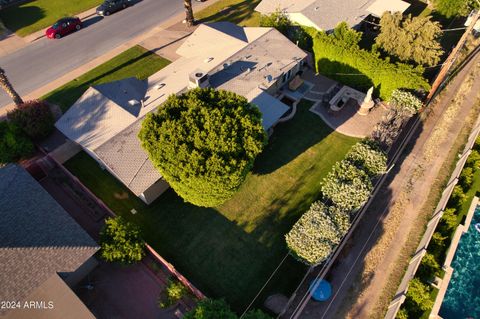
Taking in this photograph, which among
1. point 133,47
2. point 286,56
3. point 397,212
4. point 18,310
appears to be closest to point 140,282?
point 18,310

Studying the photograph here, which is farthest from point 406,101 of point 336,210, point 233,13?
point 233,13

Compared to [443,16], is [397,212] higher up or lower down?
lower down

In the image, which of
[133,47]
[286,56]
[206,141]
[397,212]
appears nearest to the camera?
[206,141]

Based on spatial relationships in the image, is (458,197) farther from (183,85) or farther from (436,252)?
(183,85)

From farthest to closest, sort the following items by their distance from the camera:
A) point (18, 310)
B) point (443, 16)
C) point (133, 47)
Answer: point (443, 16)
point (133, 47)
point (18, 310)

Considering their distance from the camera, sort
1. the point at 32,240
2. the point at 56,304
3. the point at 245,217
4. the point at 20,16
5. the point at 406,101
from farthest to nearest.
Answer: the point at 20,16 < the point at 406,101 < the point at 245,217 < the point at 32,240 < the point at 56,304

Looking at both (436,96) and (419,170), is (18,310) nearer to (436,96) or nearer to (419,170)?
(419,170)
